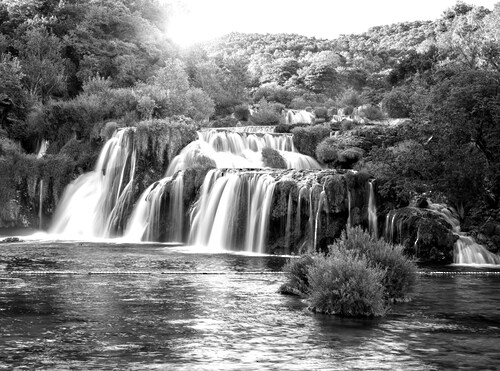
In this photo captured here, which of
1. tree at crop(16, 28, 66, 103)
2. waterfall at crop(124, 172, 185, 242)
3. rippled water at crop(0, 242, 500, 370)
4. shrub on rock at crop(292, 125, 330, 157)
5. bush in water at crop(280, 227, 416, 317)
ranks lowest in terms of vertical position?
rippled water at crop(0, 242, 500, 370)

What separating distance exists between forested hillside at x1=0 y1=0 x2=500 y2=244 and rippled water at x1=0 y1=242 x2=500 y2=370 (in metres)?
10.5

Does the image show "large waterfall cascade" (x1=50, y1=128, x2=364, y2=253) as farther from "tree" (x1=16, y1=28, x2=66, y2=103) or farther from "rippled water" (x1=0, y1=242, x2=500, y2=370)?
"tree" (x1=16, y1=28, x2=66, y2=103)

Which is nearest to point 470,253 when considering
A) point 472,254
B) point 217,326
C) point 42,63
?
point 472,254

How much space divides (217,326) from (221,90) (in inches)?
2400

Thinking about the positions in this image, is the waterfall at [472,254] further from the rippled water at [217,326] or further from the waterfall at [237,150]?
the waterfall at [237,150]

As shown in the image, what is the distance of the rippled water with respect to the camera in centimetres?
1188

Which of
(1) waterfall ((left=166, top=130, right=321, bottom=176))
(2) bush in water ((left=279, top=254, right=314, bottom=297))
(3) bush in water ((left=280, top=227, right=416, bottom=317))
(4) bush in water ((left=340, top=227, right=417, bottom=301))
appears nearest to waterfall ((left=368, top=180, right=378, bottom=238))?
(1) waterfall ((left=166, top=130, right=321, bottom=176))

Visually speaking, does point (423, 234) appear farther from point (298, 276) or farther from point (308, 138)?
point (308, 138)

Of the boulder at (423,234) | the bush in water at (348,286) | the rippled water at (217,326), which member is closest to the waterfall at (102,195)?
the boulder at (423,234)

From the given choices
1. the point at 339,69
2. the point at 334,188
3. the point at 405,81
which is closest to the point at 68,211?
the point at 334,188

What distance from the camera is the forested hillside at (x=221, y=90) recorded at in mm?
33219

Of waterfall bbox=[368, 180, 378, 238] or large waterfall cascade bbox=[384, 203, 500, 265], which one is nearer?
large waterfall cascade bbox=[384, 203, 500, 265]

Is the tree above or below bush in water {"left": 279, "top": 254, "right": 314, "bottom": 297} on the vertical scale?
above

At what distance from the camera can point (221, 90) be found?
74312mm
